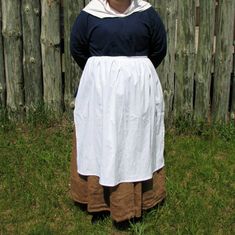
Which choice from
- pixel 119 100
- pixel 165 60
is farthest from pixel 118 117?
pixel 165 60

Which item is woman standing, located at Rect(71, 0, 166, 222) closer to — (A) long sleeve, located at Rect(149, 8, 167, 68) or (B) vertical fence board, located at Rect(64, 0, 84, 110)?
(A) long sleeve, located at Rect(149, 8, 167, 68)

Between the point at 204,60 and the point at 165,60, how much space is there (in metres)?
0.38

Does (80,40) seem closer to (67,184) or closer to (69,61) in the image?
(67,184)

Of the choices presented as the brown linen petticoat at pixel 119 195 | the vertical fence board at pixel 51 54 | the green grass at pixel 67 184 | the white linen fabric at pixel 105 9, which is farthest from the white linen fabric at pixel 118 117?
the vertical fence board at pixel 51 54

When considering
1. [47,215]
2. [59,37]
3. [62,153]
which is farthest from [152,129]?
[59,37]

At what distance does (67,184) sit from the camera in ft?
14.9

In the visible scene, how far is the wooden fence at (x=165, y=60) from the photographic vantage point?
203 inches

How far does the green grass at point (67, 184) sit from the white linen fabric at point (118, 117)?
51 cm

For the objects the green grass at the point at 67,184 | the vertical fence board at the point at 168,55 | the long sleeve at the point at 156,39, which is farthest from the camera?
the vertical fence board at the point at 168,55

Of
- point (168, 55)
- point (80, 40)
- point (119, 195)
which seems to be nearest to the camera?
point (80, 40)

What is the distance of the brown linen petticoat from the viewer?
12.4 feet

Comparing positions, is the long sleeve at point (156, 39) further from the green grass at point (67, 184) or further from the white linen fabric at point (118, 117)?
the green grass at point (67, 184)

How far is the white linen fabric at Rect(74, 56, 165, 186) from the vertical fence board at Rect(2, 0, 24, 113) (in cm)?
187

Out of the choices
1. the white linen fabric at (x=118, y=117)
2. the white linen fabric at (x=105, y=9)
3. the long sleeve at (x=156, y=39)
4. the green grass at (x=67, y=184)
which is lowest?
the green grass at (x=67, y=184)
